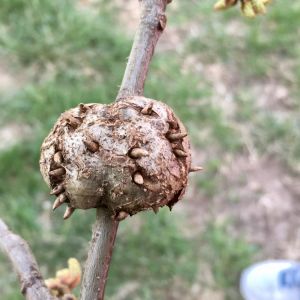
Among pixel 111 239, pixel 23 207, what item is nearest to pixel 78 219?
pixel 23 207

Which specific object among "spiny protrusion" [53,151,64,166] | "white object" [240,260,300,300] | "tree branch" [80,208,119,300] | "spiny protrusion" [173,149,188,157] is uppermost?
"white object" [240,260,300,300]

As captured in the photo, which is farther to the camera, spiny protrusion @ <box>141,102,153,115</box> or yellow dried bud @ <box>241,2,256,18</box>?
yellow dried bud @ <box>241,2,256,18</box>

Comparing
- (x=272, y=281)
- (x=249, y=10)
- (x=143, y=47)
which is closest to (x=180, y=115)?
(x=272, y=281)

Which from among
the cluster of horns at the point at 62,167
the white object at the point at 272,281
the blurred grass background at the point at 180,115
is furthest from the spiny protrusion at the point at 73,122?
the white object at the point at 272,281

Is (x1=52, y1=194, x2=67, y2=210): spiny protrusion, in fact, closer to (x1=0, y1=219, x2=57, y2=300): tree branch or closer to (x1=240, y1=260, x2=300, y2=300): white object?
(x1=0, y1=219, x2=57, y2=300): tree branch

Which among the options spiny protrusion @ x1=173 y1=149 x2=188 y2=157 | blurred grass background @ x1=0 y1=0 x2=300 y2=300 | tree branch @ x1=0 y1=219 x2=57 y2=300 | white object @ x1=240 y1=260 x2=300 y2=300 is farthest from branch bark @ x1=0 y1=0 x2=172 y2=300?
white object @ x1=240 y1=260 x2=300 y2=300

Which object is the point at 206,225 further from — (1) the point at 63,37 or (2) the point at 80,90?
(1) the point at 63,37
